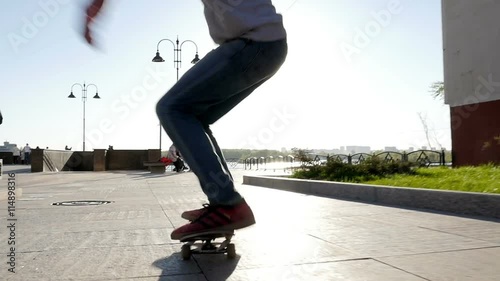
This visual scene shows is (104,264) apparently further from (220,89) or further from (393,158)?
(393,158)

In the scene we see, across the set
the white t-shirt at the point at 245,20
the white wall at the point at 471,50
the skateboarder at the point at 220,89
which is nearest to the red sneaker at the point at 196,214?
the skateboarder at the point at 220,89

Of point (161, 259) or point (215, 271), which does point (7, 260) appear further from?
point (215, 271)

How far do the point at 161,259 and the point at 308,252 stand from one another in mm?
905

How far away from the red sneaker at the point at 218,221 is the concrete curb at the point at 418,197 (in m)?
3.48

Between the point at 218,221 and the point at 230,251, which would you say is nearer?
the point at 218,221

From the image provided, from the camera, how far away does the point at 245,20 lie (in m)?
2.54

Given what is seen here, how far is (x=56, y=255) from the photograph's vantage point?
109 inches

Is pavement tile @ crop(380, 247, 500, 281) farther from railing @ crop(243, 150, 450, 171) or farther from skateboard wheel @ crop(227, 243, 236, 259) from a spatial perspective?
railing @ crop(243, 150, 450, 171)

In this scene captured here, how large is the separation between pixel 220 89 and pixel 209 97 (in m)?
0.08

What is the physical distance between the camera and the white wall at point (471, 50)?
13742 mm

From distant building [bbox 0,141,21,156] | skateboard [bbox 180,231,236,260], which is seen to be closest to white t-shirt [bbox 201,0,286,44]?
skateboard [bbox 180,231,236,260]

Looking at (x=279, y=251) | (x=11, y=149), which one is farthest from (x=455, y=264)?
(x=11, y=149)

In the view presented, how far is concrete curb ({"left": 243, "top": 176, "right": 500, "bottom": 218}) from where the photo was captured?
4879 mm

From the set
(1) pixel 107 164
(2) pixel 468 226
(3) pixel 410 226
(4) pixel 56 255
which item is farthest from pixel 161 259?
(1) pixel 107 164
